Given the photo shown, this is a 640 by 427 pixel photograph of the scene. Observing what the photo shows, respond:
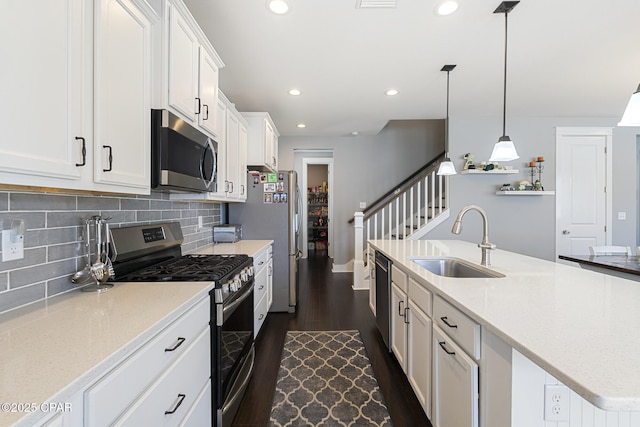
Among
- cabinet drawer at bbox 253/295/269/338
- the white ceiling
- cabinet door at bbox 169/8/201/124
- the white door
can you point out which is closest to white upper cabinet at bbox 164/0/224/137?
cabinet door at bbox 169/8/201/124

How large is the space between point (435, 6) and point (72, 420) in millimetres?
2621

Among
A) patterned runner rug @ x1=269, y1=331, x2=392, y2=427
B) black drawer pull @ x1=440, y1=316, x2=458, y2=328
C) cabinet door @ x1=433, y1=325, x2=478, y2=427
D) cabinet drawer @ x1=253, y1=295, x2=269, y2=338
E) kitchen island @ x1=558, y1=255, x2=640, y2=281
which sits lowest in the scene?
patterned runner rug @ x1=269, y1=331, x2=392, y2=427

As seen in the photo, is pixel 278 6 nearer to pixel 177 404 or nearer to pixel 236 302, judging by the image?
pixel 236 302

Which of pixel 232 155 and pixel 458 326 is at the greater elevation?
pixel 232 155

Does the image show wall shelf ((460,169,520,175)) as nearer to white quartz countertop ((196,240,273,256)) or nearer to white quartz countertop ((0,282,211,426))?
white quartz countertop ((196,240,273,256))

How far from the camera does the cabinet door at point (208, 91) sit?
6.13 feet

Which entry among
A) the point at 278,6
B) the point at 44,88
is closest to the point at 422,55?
the point at 278,6

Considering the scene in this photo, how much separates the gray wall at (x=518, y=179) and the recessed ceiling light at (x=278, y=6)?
130 inches

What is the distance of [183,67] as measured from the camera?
1.62 meters

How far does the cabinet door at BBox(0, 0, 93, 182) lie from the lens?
0.77 m

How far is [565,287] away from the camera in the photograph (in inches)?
52.0

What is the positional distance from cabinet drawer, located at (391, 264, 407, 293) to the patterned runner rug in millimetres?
718

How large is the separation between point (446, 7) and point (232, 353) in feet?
8.58

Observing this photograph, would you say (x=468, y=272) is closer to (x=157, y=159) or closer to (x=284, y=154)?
(x=157, y=159)
